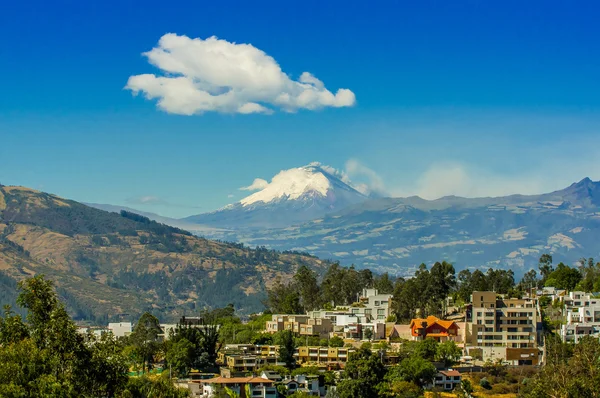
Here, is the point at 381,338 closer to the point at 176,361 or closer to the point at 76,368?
the point at 176,361

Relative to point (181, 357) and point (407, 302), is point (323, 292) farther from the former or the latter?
point (181, 357)

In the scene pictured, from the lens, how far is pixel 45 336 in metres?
34.4

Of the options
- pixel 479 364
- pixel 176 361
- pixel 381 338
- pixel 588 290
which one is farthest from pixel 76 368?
pixel 588 290

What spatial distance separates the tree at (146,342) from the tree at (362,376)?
2158cm

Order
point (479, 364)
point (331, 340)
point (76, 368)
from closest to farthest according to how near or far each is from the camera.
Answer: point (76, 368) < point (479, 364) < point (331, 340)

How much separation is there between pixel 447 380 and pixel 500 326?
47.7ft

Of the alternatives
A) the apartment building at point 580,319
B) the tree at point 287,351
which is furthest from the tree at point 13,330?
the apartment building at point 580,319

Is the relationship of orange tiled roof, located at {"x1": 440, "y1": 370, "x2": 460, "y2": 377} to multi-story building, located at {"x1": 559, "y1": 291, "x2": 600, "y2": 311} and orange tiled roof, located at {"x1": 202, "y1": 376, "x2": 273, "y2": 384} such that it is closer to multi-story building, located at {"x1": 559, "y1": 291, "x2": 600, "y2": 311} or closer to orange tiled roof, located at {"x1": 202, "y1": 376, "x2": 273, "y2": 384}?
orange tiled roof, located at {"x1": 202, "y1": 376, "x2": 273, "y2": 384}

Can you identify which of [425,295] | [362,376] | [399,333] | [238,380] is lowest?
[238,380]

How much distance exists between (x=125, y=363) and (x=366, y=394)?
4326cm

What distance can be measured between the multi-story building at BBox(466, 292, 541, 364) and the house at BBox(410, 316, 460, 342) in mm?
2157

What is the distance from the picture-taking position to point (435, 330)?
3812 inches

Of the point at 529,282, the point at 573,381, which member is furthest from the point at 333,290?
the point at 573,381

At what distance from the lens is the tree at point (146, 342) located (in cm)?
9200
